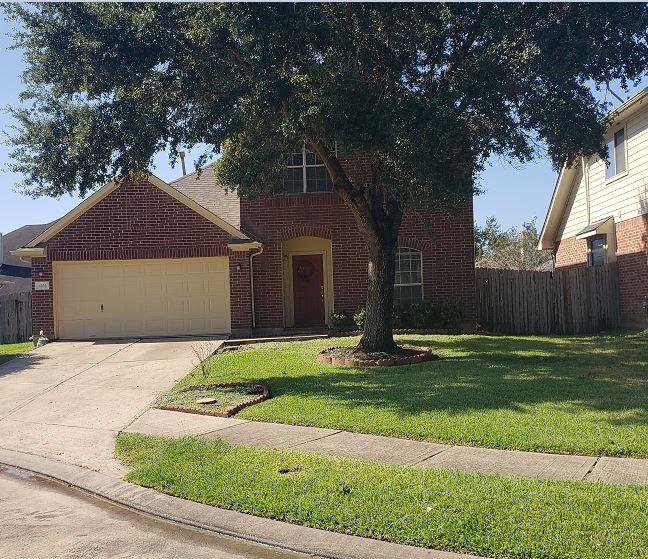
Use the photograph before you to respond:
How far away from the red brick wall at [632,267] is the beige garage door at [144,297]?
1106cm

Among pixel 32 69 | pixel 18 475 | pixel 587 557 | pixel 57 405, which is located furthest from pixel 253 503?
pixel 32 69

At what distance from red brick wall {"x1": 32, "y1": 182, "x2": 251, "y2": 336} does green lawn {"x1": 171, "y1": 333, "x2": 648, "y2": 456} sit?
4.45 m

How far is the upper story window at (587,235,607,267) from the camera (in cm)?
2025

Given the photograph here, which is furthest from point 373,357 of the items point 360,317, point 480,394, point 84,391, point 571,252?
point 571,252

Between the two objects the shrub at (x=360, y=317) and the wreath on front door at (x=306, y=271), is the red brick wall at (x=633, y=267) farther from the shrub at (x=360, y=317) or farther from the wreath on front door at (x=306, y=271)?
the wreath on front door at (x=306, y=271)

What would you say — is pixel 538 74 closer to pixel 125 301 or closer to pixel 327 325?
pixel 327 325

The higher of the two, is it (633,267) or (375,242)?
(375,242)

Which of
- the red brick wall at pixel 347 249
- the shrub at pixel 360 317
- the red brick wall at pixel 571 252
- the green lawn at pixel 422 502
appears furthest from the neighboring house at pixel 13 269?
the green lawn at pixel 422 502

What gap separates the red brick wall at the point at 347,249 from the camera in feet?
62.0

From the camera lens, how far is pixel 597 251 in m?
20.9

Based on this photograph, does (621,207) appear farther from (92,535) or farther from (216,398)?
(92,535)

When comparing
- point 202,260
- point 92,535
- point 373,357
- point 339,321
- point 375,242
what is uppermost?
point 202,260

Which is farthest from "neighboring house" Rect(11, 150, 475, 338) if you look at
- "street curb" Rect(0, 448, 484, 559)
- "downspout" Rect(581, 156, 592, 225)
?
"street curb" Rect(0, 448, 484, 559)

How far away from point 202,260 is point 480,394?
11324 millimetres
